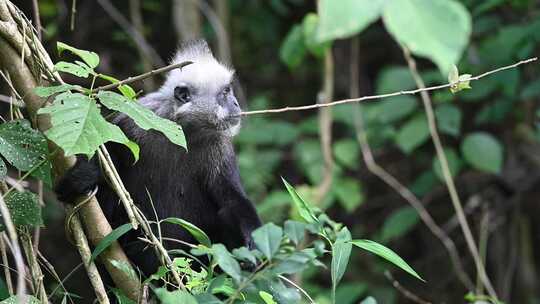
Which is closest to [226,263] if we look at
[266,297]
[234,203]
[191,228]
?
[266,297]

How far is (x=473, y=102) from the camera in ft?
23.1

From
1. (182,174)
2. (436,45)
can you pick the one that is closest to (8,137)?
(182,174)

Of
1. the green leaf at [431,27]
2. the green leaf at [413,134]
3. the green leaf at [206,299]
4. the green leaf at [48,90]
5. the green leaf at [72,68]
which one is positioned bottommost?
the green leaf at [413,134]

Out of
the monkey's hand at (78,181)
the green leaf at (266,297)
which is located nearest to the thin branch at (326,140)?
the monkey's hand at (78,181)

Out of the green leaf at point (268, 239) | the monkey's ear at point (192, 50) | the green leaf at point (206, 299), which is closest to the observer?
the green leaf at point (268, 239)

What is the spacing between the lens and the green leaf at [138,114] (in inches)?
86.2

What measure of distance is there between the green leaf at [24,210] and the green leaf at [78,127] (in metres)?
0.46

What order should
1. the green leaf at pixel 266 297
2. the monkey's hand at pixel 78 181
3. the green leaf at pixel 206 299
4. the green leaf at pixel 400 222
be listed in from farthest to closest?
the green leaf at pixel 400 222 → the monkey's hand at pixel 78 181 → the green leaf at pixel 266 297 → the green leaf at pixel 206 299

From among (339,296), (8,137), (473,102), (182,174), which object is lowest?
(339,296)

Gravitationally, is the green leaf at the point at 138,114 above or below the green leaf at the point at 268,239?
above

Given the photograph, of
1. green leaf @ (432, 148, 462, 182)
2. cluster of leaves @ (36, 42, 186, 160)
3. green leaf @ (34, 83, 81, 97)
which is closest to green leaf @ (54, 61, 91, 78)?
cluster of leaves @ (36, 42, 186, 160)

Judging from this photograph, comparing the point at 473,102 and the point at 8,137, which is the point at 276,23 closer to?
the point at 473,102

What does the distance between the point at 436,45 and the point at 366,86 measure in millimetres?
6643

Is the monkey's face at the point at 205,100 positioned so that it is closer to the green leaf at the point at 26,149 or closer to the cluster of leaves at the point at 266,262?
the green leaf at the point at 26,149
